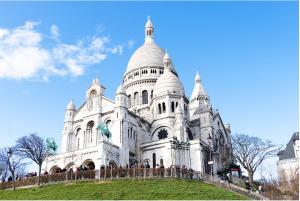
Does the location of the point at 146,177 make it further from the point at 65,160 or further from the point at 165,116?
the point at 165,116

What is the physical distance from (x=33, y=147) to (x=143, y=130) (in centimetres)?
1732

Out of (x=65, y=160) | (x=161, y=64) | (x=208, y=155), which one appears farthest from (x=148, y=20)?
(x=65, y=160)

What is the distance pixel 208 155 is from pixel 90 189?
28879 millimetres

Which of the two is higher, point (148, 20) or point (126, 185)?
point (148, 20)

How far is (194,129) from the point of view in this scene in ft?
221

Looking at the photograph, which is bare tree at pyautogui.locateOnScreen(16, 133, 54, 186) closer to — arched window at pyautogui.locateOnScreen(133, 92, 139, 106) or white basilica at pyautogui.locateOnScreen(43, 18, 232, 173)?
white basilica at pyautogui.locateOnScreen(43, 18, 232, 173)

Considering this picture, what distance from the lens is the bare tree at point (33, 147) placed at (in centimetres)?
5091

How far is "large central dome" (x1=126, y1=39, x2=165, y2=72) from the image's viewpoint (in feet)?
256

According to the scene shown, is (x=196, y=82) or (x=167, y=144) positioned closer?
(x=167, y=144)

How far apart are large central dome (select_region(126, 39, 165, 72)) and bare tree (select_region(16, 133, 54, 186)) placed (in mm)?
29533

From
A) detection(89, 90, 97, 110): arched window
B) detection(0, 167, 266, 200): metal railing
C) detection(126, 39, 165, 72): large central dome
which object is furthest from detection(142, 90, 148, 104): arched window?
detection(0, 167, 266, 200): metal railing

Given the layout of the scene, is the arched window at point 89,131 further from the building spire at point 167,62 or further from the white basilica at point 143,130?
the building spire at point 167,62

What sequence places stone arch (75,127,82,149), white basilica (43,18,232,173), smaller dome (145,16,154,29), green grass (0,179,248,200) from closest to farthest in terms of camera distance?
green grass (0,179,248,200), white basilica (43,18,232,173), stone arch (75,127,82,149), smaller dome (145,16,154,29)

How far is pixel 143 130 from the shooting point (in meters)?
61.4
